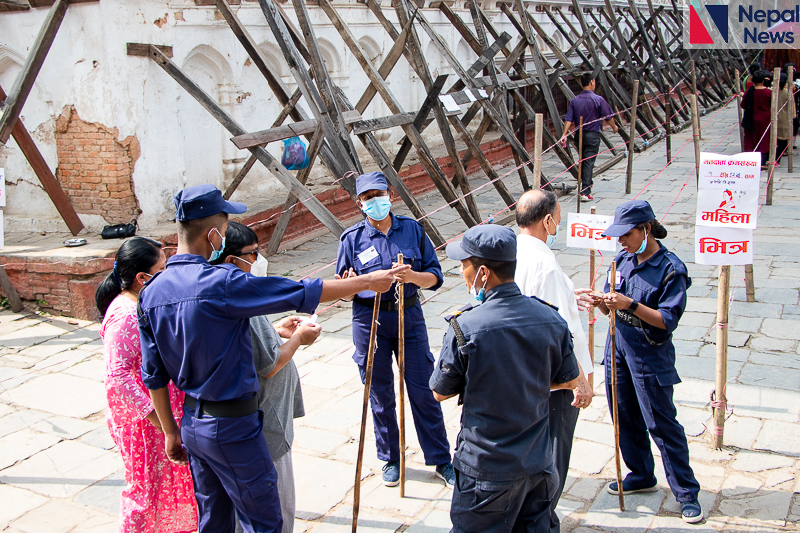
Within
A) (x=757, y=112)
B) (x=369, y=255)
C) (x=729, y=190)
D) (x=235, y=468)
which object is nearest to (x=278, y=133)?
(x=369, y=255)

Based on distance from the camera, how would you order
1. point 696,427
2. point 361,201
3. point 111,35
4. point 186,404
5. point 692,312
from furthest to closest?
point 111,35
point 692,312
point 696,427
point 361,201
point 186,404

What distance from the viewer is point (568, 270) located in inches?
320

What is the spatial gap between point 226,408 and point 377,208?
5.77 feet

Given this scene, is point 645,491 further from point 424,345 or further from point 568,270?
point 568,270

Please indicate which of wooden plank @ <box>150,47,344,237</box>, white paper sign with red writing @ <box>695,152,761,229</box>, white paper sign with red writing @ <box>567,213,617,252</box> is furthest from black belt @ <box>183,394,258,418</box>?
wooden plank @ <box>150,47,344,237</box>

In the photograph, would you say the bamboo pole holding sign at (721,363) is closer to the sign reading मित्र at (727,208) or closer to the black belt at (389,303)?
the sign reading मित्र at (727,208)

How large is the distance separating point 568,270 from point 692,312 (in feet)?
5.70

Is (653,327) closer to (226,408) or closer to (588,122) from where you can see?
(226,408)

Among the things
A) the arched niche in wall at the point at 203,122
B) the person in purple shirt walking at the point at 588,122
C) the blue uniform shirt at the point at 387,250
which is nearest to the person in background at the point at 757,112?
the person in purple shirt walking at the point at 588,122

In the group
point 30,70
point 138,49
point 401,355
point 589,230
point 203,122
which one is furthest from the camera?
point 203,122

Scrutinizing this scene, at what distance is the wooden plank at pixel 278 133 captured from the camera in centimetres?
731

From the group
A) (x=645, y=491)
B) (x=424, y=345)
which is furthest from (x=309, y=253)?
(x=645, y=491)

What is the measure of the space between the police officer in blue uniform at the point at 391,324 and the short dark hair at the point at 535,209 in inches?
28.7

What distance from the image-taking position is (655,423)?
3551mm
